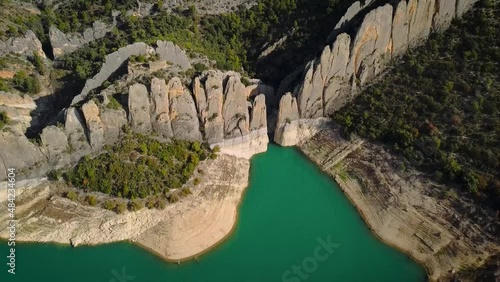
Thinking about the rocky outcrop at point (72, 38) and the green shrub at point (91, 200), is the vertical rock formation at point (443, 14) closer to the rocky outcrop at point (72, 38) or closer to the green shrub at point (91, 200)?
the rocky outcrop at point (72, 38)

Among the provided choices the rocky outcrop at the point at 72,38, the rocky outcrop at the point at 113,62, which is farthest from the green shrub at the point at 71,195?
the rocky outcrop at the point at 72,38

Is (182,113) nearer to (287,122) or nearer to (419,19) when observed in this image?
(287,122)

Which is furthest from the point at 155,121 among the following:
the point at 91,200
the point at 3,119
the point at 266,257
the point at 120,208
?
the point at 266,257

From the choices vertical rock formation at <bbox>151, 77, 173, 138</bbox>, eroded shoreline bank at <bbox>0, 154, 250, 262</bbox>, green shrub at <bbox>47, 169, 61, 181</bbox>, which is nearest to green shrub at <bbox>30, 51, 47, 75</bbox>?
green shrub at <bbox>47, 169, 61, 181</bbox>

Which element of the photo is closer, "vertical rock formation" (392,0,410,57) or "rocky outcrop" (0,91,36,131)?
"rocky outcrop" (0,91,36,131)

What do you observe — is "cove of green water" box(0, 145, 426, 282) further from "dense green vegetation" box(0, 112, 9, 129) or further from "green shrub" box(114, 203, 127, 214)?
"dense green vegetation" box(0, 112, 9, 129)

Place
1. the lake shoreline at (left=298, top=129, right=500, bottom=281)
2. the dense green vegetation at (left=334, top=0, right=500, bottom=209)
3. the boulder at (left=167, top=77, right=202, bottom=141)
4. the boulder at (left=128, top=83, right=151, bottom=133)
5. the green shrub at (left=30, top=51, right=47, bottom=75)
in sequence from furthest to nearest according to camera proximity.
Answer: the green shrub at (left=30, top=51, right=47, bottom=75), the boulder at (left=167, top=77, right=202, bottom=141), the boulder at (left=128, top=83, right=151, bottom=133), the dense green vegetation at (left=334, top=0, right=500, bottom=209), the lake shoreline at (left=298, top=129, right=500, bottom=281)

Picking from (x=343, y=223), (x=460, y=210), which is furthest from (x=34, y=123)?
(x=460, y=210)
